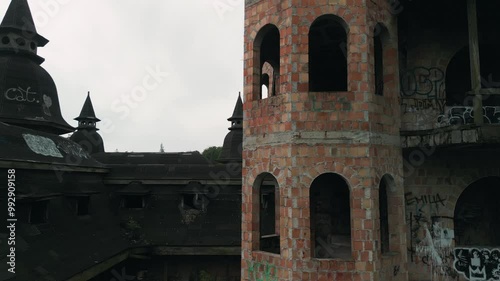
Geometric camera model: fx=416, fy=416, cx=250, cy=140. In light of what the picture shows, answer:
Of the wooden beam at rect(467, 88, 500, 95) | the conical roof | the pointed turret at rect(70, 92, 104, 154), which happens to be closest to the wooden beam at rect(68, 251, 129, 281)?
the wooden beam at rect(467, 88, 500, 95)

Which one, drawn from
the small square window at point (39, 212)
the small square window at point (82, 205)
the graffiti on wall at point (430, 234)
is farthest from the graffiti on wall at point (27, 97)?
the graffiti on wall at point (430, 234)

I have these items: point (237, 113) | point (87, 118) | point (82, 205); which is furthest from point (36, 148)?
point (87, 118)

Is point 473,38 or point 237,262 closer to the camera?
point 473,38

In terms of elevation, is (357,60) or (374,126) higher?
(357,60)

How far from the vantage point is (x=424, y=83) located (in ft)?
45.1

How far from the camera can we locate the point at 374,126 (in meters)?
12.0

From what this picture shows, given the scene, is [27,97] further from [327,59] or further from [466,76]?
[466,76]

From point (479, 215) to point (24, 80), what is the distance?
63.3 feet

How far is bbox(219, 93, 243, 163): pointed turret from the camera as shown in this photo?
35.4 metres

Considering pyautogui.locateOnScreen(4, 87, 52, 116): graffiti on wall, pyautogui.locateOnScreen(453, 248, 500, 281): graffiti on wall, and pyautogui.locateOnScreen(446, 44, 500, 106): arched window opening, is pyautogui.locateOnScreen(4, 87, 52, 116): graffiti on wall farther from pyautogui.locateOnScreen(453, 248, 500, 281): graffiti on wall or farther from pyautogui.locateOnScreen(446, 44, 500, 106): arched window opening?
pyautogui.locateOnScreen(453, 248, 500, 281): graffiti on wall

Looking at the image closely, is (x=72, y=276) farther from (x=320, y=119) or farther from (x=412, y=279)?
(x=412, y=279)

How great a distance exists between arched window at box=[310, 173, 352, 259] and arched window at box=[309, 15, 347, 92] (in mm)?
4097

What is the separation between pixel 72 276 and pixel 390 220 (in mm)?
9840

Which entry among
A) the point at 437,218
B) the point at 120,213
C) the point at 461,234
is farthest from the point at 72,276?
the point at 461,234
